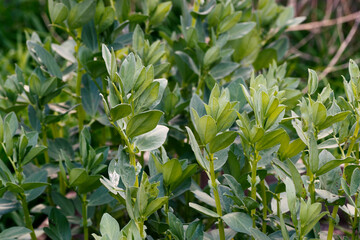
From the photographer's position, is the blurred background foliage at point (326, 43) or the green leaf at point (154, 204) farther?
the blurred background foliage at point (326, 43)

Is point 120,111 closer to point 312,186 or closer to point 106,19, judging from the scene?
point 312,186

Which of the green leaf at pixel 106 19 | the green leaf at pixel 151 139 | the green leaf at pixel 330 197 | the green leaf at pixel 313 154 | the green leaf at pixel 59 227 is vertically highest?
the green leaf at pixel 106 19

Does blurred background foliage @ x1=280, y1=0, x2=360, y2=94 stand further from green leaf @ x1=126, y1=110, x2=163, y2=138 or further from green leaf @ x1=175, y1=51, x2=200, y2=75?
green leaf @ x1=126, y1=110, x2=163, y2=138

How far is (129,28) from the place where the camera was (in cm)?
134

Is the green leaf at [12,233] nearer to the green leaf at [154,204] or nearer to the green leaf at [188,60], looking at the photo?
the green leaf at [154,204]

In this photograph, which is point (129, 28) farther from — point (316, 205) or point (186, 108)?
point (316, 205)

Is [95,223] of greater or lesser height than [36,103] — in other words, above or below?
below

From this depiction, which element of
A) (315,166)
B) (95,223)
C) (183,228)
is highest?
(315,166)

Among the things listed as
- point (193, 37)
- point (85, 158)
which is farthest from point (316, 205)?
point (193, 37)

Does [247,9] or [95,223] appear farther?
[247,9]

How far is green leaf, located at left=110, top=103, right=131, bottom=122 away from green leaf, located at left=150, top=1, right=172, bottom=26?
0.58 m

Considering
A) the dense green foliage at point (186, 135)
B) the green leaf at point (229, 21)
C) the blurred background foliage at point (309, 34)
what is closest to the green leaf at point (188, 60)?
the dense green foliage at point (186, 135)

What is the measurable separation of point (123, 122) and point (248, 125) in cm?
21

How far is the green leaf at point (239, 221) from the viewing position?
31.8 inches
